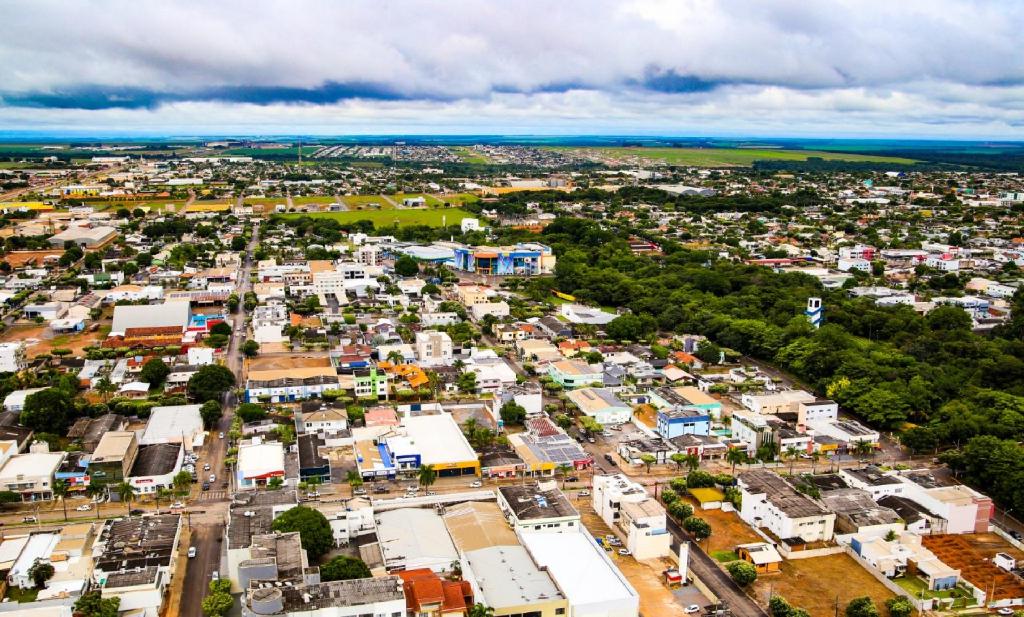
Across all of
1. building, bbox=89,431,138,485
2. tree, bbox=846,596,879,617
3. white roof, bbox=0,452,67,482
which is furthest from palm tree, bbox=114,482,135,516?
tree, bbox=846,596,879,617

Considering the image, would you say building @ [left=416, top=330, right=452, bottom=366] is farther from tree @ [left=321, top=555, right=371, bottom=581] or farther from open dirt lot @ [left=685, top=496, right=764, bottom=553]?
tree @ [left=321, top=555, right=371, bottom=581]

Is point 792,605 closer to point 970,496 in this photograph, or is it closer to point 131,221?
point 970,496

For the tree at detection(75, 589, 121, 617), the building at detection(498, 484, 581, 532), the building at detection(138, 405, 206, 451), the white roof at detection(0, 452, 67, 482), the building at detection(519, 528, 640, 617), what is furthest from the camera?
the building at detection(138, 405, 206, 451)

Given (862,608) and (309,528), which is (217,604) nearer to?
(309,528)

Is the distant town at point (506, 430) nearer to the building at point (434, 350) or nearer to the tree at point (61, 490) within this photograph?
the tree at point (61, 490)

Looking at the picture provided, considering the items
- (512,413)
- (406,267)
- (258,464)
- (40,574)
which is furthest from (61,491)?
(406,267)
